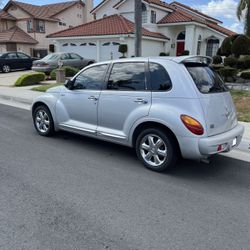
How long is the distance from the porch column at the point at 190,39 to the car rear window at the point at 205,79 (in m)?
20.5

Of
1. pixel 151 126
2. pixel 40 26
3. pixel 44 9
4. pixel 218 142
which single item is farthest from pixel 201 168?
pixel 44 9

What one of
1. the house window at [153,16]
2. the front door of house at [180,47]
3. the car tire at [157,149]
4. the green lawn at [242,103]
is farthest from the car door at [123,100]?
the front door of house at [180,47]

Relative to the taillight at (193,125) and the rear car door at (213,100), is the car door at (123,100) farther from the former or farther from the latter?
the rear car door at (213,100)

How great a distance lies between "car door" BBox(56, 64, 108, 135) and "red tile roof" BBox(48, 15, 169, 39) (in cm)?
1672

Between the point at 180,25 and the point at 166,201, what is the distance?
23.4 m

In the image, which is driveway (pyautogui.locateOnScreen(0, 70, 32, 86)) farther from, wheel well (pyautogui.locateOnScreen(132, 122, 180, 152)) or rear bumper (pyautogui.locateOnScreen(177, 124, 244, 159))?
rear bumper (pyautogui.locateOnScreen(177, 124, 244, 159))

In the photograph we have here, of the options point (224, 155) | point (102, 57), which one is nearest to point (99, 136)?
point (224, 155)

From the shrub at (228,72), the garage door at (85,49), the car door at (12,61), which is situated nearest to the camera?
the shrub at (228,72)

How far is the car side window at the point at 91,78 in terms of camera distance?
5.02 m

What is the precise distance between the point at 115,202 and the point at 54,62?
51.6ft

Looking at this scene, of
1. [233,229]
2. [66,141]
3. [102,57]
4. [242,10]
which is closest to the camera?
[233,229]

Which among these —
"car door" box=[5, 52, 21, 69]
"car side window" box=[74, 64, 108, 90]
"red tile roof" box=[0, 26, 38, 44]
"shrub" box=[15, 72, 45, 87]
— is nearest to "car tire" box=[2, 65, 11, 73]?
"car door" box=[5, 52, 21, 69]

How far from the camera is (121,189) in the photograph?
3768 mm

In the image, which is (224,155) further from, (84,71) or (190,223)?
(84,71)
